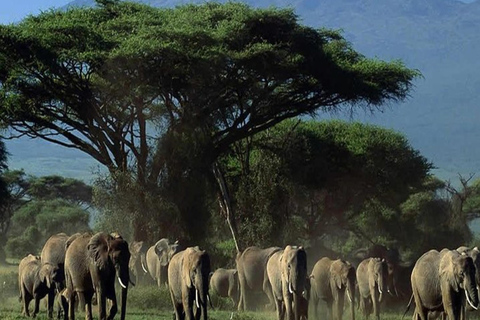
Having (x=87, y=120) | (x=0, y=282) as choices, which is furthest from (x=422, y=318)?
(x=87, y=120)

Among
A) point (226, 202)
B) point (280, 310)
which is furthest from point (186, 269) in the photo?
point (226, 202)

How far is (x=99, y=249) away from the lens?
776 inches

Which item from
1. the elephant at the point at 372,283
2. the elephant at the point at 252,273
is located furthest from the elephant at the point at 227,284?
the elephant at the point at 372,283

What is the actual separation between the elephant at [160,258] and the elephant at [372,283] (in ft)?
17.7

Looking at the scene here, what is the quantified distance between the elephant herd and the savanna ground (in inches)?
24.5

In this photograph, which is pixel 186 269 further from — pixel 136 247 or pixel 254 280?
pixel 136 247

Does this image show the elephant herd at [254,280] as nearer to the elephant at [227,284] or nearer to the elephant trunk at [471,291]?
the elephant trunk at [471,291]

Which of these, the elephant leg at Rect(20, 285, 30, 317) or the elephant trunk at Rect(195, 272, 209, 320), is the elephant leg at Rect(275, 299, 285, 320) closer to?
the elephant trunk at Rect(195, 272, 209, 320)

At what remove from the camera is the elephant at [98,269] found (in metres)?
19.4

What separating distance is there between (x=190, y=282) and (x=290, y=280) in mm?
2616

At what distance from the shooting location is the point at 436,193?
60.5 meters

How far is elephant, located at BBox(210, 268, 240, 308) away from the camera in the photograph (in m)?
32.2

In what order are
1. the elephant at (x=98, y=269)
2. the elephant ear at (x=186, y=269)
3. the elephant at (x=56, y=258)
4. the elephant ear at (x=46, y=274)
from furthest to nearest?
the elephant ear at (x=46, y=274), the elephant at (x=56, y=258), the elephant ear at (x=186, y=269), the elephant at (x=98, y=269)

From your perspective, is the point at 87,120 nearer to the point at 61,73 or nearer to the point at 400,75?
the point at 61,73
